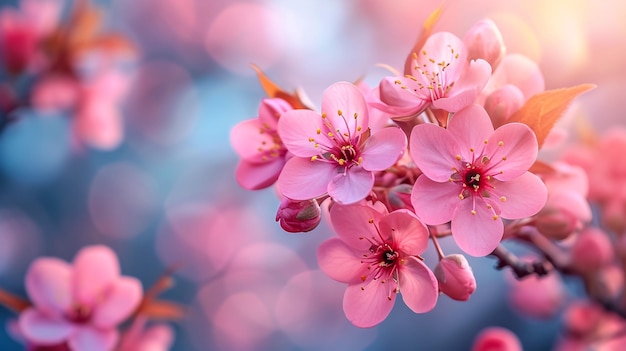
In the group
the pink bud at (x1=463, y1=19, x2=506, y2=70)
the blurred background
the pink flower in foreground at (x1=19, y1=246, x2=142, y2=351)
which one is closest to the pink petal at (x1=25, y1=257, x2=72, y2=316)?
the pink flower in foreground at (x1=19, y1=246, x2=142, y2=351)

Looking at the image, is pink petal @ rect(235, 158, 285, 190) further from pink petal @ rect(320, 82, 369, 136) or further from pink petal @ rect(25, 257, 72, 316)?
pink petal @ rect(25, 257, 72, 316)

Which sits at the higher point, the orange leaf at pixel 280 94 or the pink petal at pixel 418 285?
the orange leaf at pixel 280 94

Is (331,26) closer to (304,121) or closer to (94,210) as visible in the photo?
(94,210)

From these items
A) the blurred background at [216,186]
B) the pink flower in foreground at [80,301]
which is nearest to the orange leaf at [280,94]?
the pink flower in foreground at [80,301]

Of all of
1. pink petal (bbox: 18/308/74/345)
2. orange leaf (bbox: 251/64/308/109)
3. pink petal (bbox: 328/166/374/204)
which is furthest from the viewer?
pink petal (bbox: 18/308/74/345)

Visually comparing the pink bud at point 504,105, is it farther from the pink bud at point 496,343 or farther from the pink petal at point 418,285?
the pink bud at point 496,343

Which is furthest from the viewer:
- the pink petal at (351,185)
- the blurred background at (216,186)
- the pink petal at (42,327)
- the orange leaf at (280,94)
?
the blurred background at (216,186)

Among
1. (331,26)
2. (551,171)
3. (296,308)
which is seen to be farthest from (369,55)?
(551,171)
